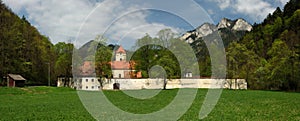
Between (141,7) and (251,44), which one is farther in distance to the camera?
(251,44)

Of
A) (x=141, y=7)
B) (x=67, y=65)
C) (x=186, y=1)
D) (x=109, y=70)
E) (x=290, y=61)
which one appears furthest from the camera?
(x=67, y=65)

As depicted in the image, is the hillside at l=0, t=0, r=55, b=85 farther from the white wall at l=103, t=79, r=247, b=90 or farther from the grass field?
the white wall at l=103, t=79, r=247, b=90

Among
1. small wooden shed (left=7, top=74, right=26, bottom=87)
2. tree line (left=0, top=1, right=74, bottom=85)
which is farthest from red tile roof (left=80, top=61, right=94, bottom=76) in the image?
small wooden shed (left=7, top=74, right=26, bottom=87)

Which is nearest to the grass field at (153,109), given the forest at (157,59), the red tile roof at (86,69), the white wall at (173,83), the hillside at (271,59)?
the red tile roof at (86,69)

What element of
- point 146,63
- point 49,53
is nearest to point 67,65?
point 49,53

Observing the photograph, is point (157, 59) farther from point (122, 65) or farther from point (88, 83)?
point (88, 83)

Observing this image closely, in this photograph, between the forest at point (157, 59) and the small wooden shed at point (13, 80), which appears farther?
the forest at point (157, 59)

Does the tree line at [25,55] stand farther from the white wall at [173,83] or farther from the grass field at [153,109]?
the grass field at [153,109]

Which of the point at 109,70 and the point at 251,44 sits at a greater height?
the point at 251,44

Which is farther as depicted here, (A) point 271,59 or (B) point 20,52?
(A) point 271,59

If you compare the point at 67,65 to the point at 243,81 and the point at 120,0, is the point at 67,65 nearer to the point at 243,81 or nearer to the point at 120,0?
the point at 243,81

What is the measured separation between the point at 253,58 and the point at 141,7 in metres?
63.3

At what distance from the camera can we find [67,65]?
8369 cm

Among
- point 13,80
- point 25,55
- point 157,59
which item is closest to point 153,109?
point 157,59
